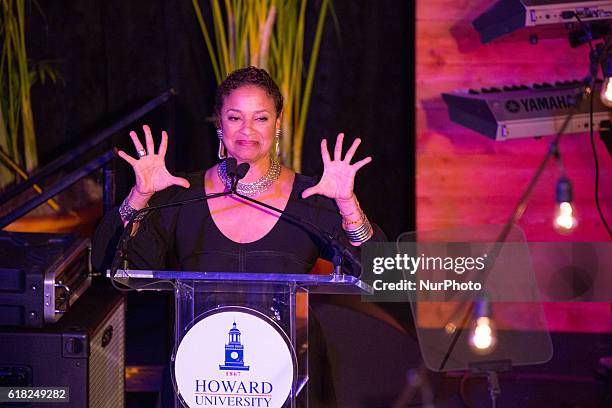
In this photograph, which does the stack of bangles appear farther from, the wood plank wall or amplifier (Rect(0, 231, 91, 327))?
the wood plank wall

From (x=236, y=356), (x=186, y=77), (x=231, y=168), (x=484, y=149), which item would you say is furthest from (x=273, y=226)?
(x=186, y=77)

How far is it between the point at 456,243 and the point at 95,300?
187 cm

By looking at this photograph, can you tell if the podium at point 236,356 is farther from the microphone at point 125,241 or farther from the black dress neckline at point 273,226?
the black dress neckline at point 273,226

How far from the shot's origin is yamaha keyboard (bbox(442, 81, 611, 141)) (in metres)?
3.89

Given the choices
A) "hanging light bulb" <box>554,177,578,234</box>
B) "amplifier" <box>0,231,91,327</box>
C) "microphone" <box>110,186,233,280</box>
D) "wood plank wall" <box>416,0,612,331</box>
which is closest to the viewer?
"hanging light bulb" <box>554,177,578,234</box>

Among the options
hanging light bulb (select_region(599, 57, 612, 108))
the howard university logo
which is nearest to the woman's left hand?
the howard university logo

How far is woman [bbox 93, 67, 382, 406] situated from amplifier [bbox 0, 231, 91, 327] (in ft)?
0.61

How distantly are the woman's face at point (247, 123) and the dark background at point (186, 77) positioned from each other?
230 centimetres

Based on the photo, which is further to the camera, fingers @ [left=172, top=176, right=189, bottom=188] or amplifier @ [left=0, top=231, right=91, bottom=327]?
amplifier @ [left=0, top=231, right=91, bottom=327]

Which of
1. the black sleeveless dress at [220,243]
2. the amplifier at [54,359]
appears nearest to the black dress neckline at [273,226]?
the black sleeveless dress at [220,243]

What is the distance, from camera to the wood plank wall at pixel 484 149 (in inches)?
172

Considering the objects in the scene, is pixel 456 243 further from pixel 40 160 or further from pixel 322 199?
pixel 40 160

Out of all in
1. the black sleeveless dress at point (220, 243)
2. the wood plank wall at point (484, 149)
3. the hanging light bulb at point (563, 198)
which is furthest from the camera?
the wood plank wall at point (484, 149)

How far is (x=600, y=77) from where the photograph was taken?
13.8 ft
